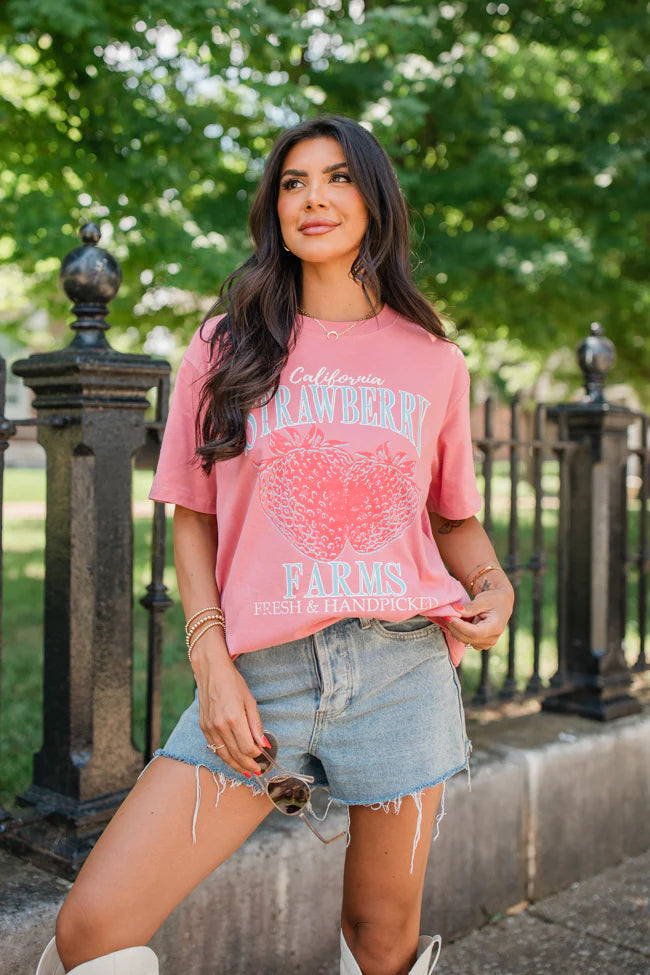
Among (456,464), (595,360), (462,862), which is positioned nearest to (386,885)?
(456,464)

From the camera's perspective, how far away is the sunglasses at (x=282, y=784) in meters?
1.70

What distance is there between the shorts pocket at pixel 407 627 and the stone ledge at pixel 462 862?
1103 mm

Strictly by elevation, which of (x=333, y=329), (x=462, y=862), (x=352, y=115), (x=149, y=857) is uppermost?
(x=352, y=115)

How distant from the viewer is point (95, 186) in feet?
22.6

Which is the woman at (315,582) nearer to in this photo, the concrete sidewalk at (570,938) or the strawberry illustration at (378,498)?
the strawberry illustration at (378,498)

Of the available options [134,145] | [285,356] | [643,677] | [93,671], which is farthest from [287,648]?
[134,145]

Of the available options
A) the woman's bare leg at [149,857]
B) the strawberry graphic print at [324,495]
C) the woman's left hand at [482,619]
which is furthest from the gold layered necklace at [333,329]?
the woman's bare leg at [149,857]

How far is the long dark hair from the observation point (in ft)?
5.81

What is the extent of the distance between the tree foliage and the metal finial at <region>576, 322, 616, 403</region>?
76.0 inches

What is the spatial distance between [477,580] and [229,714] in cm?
64

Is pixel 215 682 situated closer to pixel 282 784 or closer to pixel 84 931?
pixel 282 784

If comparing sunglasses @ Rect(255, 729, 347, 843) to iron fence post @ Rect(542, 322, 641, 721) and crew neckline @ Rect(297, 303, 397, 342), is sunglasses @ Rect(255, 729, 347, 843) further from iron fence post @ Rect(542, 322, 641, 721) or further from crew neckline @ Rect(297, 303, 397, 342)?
iron fence post @ Rect(542, 322, 641, 721)

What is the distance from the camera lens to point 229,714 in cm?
165

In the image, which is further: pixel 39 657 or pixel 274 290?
pixel 39 657
